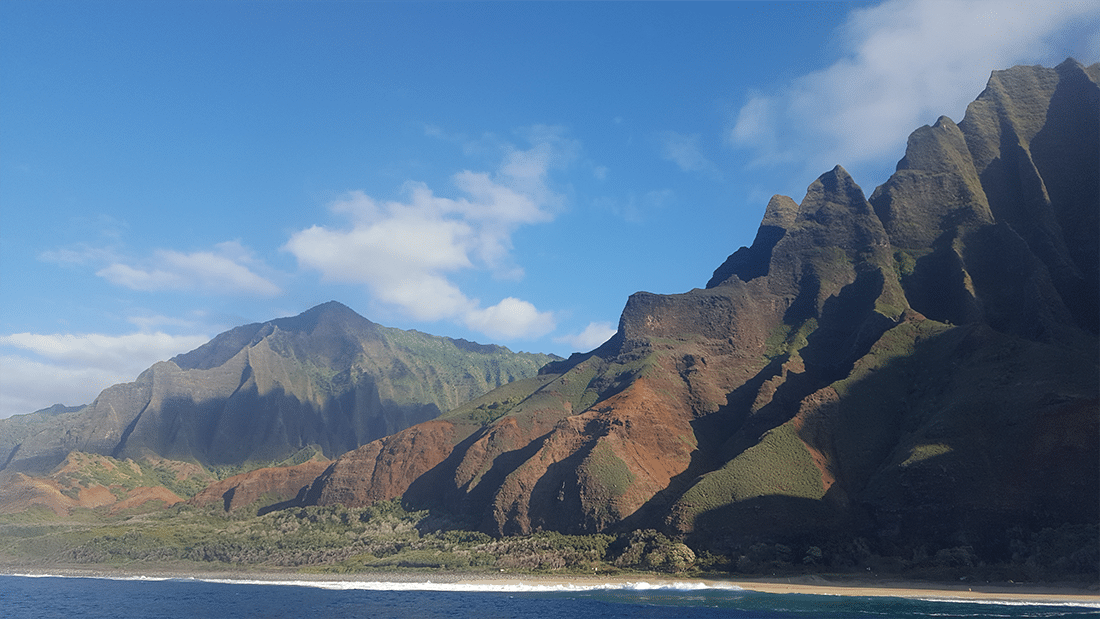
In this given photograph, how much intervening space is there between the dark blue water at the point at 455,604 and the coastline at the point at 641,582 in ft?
7.68

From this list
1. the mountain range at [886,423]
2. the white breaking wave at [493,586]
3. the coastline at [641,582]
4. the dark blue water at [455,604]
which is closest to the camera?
the dark blue water at [455,604]

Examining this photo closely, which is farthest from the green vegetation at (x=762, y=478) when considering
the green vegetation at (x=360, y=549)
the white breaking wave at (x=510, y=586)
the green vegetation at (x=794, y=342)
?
the green vegetation at (x=794, y=342)

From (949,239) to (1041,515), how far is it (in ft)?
317

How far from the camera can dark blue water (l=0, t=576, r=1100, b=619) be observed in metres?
98.6

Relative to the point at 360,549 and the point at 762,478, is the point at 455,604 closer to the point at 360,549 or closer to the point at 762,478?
the point at 762,478

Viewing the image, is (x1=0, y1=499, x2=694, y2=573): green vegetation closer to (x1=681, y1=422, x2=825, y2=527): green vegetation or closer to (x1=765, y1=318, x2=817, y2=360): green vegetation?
(x1=681, y1=422, x2=825, y2=527): green vegetation

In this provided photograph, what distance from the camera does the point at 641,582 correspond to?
130 metres

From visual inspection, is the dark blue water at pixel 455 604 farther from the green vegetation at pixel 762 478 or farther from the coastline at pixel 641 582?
the green vegetation at pixel 762 478

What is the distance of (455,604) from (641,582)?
33.4 metres

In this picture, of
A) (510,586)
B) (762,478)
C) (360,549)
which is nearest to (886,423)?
(762,478)

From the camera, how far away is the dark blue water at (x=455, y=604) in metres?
98.6

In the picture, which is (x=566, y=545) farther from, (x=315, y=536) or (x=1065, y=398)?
(x=1065, y=398)

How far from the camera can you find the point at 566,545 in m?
150

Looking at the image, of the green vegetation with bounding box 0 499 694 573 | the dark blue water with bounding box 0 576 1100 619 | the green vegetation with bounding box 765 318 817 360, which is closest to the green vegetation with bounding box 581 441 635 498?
the green vegetation with bounding box 0 499 694 573
